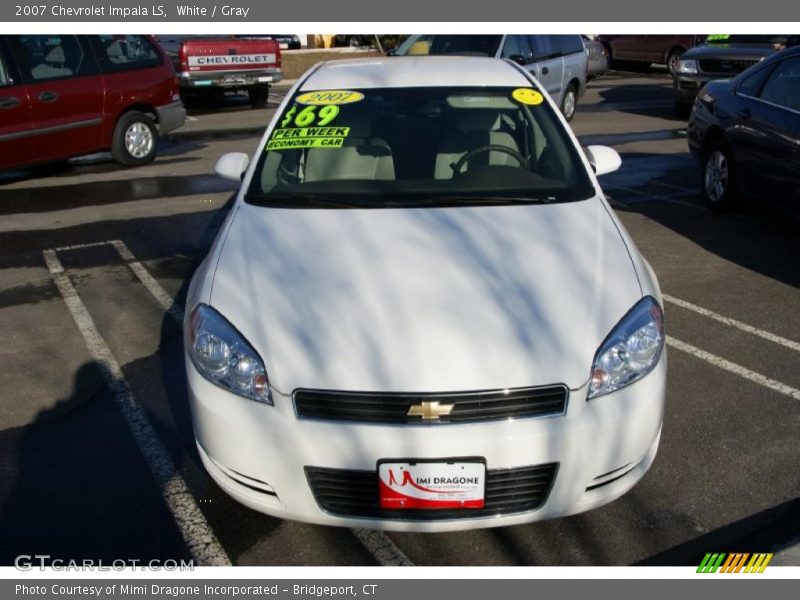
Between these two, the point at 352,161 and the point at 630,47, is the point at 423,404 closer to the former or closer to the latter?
the point at 352,161

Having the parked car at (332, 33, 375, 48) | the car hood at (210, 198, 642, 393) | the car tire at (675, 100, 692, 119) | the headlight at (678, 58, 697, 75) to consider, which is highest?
the car hood at (210, 198, 642, 393)

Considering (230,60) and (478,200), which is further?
(230,60)

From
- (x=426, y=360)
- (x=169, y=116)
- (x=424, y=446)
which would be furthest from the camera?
(x=169, y=116)

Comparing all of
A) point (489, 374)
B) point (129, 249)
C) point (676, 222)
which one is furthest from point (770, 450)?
point (129, 249)

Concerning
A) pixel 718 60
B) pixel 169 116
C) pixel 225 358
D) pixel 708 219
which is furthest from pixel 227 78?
pixel 225 358

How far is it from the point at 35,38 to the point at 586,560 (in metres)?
9.12

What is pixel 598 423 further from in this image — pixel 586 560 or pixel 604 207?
pixel 604 207

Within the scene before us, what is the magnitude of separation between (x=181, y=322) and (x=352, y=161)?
1880 millimetres

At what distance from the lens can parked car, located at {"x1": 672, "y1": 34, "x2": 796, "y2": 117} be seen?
14141 mm

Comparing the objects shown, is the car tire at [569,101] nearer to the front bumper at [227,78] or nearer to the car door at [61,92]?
the front bumper at [227,78]

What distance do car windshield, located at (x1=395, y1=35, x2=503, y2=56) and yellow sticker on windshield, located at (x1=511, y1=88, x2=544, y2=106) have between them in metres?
7.26

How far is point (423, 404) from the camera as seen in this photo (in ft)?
9.34

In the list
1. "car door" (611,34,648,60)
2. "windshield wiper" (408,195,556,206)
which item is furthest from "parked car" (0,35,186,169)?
"car door" (611,34,648,60)

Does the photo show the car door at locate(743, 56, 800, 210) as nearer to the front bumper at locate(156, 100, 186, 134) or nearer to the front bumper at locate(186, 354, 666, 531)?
the front bumper at locate(186, 354, 666, 531)
